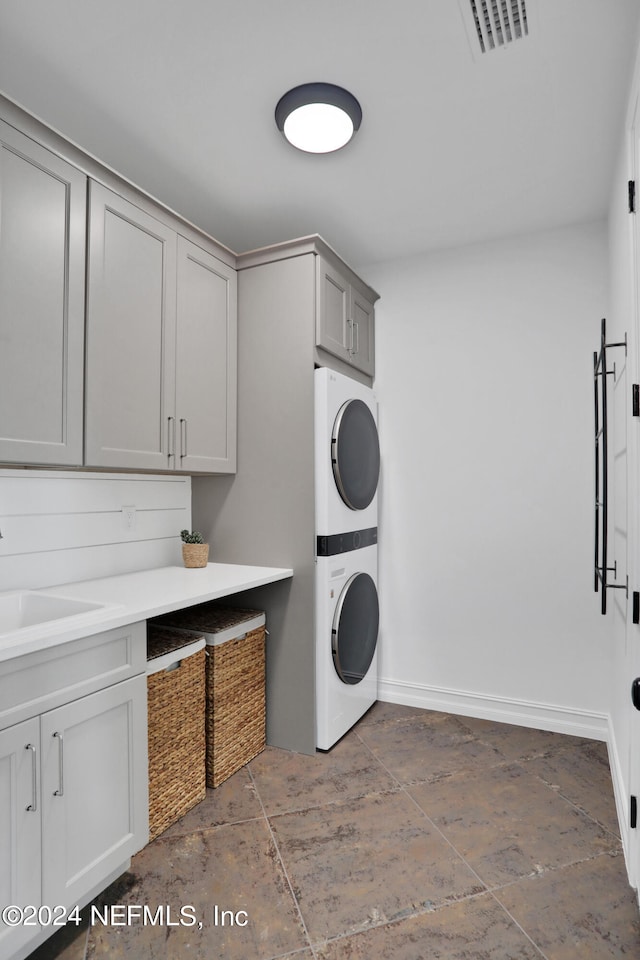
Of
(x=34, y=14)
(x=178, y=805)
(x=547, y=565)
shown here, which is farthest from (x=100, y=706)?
(x=547, y=565)

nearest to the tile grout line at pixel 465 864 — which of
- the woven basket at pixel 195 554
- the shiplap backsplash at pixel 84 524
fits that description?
the woven basket at pixel 195 554

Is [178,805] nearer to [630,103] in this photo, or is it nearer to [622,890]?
[622,890]

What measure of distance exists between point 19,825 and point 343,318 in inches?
92.6

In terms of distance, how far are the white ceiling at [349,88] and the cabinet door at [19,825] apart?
6.39 feet

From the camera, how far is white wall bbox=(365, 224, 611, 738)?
274 centimetres

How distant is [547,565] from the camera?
2.80 meters

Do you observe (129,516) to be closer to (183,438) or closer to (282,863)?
(183,438)

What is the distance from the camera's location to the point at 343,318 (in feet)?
9.12

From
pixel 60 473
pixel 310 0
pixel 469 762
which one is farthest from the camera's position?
pixel 469 762

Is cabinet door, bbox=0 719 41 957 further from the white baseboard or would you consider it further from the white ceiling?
the white ceiling

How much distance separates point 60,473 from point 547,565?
91.4 inches

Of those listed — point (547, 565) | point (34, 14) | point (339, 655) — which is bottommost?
point (339, 655)

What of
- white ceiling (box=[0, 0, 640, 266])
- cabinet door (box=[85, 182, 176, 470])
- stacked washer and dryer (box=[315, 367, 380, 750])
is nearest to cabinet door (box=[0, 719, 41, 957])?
cabinet door (box=[85, 182, 176, 470])

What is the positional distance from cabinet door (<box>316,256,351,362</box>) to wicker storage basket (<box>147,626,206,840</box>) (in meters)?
1.45
